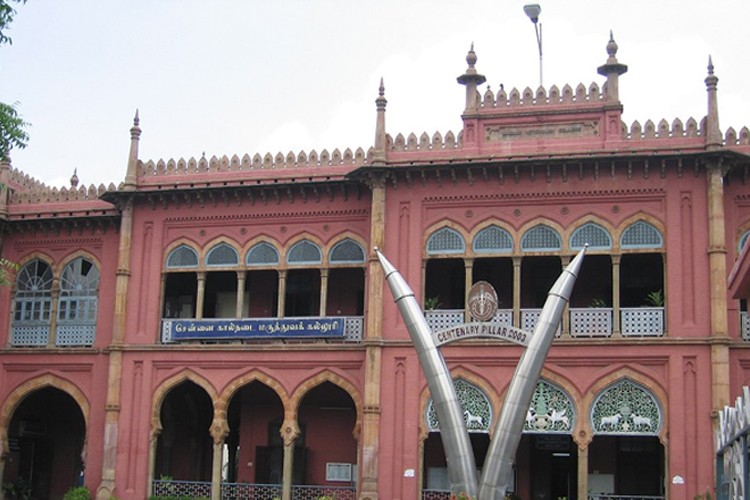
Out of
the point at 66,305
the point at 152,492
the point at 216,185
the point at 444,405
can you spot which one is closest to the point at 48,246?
the point at 66,305

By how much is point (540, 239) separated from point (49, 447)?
14529mm

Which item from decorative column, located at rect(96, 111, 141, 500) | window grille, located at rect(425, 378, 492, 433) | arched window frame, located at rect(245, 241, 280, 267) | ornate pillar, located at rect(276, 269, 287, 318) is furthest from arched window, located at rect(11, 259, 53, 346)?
window grille, located at rect(425, 378, 492, 433)

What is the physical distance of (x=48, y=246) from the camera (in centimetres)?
2730

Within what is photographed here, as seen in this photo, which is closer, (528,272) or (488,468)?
(488,468)

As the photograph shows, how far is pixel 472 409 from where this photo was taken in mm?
22625

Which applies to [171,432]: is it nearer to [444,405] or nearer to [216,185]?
[216,185]

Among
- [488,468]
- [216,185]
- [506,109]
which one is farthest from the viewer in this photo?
[216,185]

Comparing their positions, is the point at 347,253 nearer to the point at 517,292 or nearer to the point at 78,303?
the point at 517,292

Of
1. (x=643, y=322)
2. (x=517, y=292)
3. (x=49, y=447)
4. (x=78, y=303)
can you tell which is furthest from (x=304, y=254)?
(x=49, y=447)

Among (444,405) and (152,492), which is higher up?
(444,405)

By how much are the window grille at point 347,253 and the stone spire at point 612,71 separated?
627 centimetres

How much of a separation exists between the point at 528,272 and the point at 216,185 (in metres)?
7.32

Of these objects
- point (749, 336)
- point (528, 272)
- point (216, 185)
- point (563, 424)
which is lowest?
point (563, 424)

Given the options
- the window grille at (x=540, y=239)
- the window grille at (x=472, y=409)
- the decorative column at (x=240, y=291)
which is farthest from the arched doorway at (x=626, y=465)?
the decorative column at (x=240, y=291)
